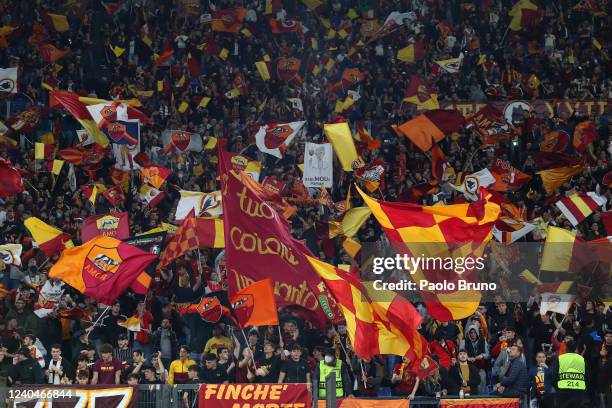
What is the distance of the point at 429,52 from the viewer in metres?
35.4

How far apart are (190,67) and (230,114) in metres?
2.67

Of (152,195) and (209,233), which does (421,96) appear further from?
(209,233)

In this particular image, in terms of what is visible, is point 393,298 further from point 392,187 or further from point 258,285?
point 392,187

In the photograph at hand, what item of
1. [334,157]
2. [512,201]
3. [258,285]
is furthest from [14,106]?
[258,285]

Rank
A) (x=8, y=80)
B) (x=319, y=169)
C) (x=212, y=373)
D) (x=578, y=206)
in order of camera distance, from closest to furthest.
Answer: (x=212, y=373) < (x=578, y=206) < (x=319, y=169) < (x=8, y=80)

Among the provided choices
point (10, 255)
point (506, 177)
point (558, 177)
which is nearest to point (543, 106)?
point (558, 177)

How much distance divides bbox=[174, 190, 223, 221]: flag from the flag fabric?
2.25 meters

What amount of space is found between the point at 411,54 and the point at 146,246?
13.7 m

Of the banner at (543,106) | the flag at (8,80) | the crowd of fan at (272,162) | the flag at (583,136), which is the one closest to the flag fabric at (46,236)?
the crowd of fan at (272,162)

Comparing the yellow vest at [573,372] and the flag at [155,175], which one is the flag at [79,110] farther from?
the yellow vest at [573,372]

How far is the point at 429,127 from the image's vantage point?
29.8 m

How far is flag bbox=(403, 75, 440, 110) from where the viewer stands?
32438 millimetres

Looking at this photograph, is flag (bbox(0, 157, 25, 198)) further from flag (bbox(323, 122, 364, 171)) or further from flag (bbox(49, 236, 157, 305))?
flag (bbox(323, 122, 364, 171))

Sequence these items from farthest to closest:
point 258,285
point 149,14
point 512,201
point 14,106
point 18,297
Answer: point 149,14
point 14,106
point 512,201
point 18,297
point 258,285
